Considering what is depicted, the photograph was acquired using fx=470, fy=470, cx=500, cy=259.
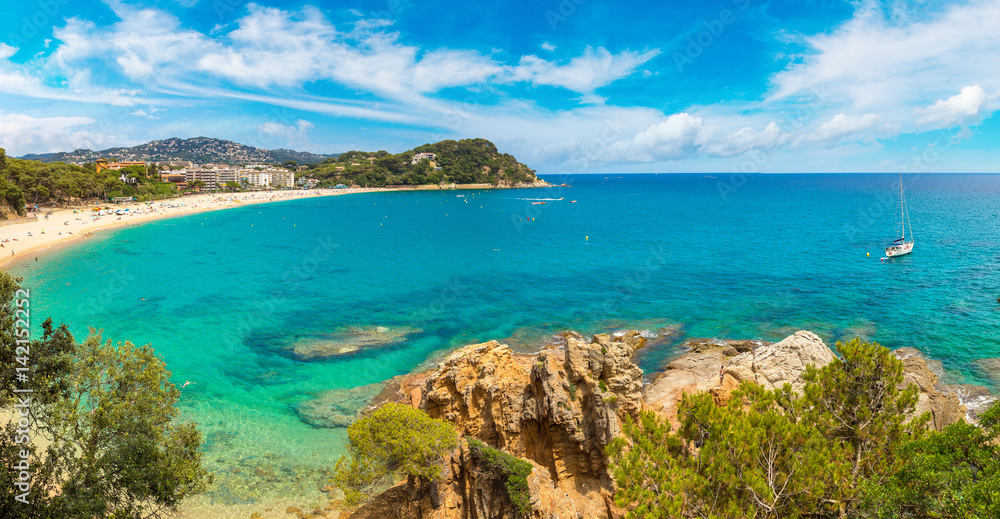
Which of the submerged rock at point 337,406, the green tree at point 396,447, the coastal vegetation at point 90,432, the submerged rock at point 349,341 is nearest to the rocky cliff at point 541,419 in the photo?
the green tree at point 396,447

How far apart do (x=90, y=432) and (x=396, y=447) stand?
946 cm

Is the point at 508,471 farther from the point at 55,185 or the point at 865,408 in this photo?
the point at 55,185

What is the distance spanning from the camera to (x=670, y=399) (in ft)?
81.4

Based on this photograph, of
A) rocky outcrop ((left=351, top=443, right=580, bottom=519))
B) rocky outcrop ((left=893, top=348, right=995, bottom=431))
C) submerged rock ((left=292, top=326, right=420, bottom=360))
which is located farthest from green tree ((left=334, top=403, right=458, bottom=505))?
Answer: rocky outcrop ((left=893, top=348, right=995, bottom=431))

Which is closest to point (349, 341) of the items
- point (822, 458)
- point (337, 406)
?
point (337, 406)

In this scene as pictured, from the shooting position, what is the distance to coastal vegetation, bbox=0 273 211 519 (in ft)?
41.4

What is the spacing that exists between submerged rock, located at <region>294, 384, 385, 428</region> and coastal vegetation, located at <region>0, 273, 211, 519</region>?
10.0m

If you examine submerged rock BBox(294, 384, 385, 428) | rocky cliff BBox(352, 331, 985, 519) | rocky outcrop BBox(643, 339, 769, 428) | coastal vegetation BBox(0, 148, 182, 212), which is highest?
coastal vegetation BBox(0, 148, 182, 212)

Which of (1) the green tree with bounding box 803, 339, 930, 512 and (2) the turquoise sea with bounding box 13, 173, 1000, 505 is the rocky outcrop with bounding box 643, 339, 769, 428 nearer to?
(2) the turquoise sea with bounding box 13, 173, 1000, 505

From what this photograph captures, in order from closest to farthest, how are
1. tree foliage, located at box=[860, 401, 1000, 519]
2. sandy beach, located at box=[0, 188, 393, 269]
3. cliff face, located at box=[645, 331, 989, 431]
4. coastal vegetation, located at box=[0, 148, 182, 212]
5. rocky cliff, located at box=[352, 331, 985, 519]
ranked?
1. tree foliage, located at box=[860, 401, 1000, 519]
2. rocky cliff, located at box=[352, 331, 985, 519]
3. cliff face, located at box=[645, 331, 989, 431]
4. sandy beach, located at box=[0, 188, 393, 269]
5. coastal vegetation, located at box=[0, 148, 182, 212]

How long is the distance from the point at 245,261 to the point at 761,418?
7149cm

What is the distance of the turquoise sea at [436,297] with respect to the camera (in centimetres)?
2917

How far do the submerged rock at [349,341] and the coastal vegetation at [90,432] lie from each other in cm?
1849

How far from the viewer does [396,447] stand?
1555cm
